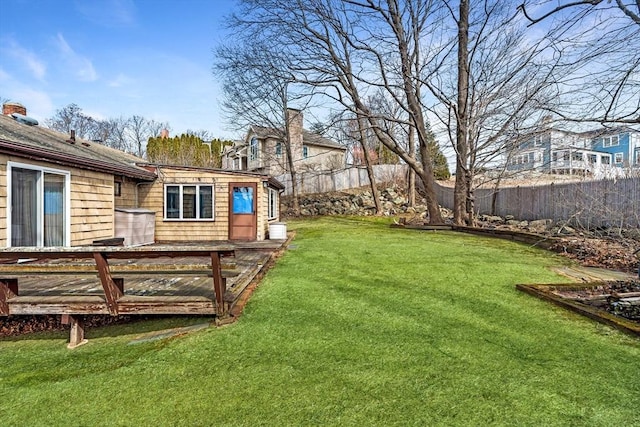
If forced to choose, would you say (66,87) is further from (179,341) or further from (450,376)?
(450,376)

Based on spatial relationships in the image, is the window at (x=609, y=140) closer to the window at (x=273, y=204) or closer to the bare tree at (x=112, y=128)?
the window at (x=273, y=204)

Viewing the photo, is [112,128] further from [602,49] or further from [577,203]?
[602,49]

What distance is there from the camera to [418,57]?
15234 millimetres

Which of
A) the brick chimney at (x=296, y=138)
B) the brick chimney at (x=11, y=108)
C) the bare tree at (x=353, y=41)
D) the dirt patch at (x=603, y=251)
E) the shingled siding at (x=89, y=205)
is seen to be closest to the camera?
the dirt patch at (x=603, y=251)

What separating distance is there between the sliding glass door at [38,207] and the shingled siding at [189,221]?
3.75m

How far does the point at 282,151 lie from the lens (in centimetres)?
3073

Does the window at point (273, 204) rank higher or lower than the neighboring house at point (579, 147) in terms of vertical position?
lower

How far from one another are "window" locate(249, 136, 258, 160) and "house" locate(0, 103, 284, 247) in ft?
68.1

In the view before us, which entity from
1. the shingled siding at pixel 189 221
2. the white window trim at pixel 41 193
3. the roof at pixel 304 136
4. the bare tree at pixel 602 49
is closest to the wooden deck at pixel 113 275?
the white window trim at pixel 41 193

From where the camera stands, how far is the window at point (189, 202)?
36.5 feet

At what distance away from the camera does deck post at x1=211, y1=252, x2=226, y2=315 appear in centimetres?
346

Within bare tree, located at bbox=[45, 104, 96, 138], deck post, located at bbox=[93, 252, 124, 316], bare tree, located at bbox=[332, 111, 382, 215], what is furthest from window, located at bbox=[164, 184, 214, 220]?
bare tree, located at bbox=[45, 104, 96, 138]

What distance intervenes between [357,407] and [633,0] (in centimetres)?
724

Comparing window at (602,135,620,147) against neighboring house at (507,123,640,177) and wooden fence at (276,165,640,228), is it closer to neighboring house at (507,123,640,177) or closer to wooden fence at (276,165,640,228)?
neighboring house at (507,123,640,177)
